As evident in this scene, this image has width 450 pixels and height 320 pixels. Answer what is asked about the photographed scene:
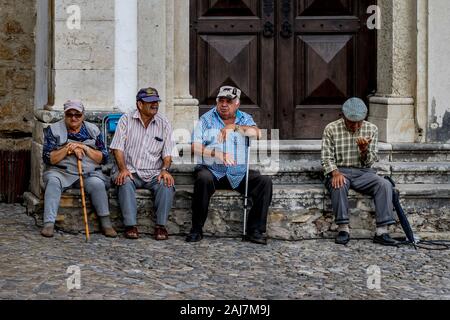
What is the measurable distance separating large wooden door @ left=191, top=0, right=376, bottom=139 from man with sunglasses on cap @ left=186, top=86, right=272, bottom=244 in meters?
1.11

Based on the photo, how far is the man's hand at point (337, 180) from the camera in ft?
30.7

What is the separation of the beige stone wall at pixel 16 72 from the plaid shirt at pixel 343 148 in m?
3.58

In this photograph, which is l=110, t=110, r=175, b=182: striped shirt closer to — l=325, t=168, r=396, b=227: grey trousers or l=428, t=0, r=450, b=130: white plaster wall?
l=325, t=168, r=396, b=227: grey trousers

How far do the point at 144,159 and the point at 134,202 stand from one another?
40 cm

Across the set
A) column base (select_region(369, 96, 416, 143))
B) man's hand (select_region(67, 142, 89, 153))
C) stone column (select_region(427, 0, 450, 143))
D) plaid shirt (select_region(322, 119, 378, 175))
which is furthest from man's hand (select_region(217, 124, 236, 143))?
stone column (select_region(427, 0, 450, 143))

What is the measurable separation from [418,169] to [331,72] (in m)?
1.41

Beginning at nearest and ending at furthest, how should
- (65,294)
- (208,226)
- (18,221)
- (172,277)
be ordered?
(65,294) → (172,277) → (208,226) → (18,221)


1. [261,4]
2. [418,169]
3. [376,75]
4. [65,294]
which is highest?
[261,4]

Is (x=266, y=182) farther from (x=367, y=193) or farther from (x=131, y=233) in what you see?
(x=131, y=233)

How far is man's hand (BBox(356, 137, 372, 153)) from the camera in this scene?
30.7 ft

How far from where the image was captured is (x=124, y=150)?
9.59 metres

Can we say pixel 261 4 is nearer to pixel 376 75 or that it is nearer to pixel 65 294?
pixel 376 75

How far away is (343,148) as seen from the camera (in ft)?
31.1

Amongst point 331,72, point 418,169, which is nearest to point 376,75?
point 331,72
